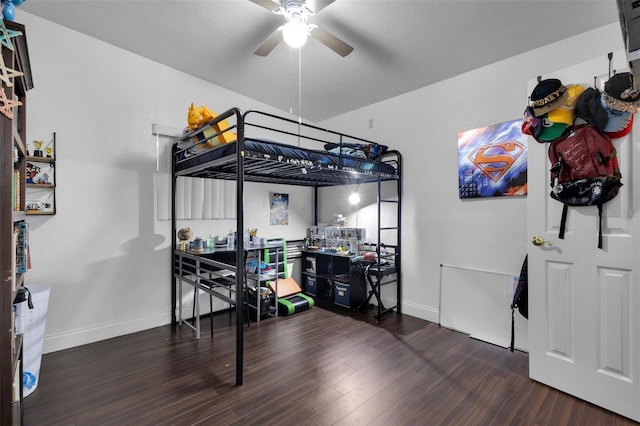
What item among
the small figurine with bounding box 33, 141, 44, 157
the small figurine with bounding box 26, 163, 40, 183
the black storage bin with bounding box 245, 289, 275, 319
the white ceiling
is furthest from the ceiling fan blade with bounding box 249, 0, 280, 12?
the black storage bin with bounding box 245, 289, 275, 319

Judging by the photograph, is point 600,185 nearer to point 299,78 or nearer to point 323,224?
point 299,78

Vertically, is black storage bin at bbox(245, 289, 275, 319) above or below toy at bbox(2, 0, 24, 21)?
below

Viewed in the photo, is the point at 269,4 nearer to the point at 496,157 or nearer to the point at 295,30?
the point at 295,30

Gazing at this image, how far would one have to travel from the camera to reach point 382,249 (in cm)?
386

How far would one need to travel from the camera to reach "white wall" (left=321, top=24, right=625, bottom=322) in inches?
105

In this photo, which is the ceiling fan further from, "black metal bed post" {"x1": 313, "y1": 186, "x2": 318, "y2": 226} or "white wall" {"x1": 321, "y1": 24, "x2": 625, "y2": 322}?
"black metal bed post" {"x1": 313, "y1": 186, "x2": 318, "y2": 226}

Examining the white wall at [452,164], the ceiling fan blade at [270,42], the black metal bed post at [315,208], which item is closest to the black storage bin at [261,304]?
the black metal bed post at [315,208]

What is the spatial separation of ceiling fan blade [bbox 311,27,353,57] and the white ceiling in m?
0.27

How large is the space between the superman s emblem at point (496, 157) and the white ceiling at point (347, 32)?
0.87m

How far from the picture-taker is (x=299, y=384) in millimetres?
2059

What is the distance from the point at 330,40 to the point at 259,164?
1.26m

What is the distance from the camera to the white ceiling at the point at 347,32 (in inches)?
85.5

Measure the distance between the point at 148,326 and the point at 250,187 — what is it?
2.02m

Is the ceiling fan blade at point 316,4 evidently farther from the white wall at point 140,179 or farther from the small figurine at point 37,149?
the small figurine at point 37,149
